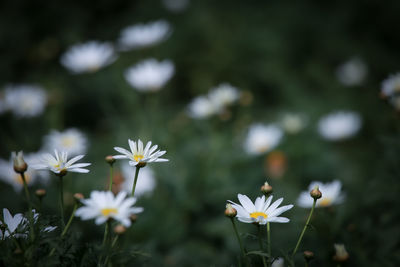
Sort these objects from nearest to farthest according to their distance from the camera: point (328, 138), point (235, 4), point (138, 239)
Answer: point (138, 239) < point (328, 138) < point (235, 4)

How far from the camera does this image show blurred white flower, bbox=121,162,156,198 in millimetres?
2275

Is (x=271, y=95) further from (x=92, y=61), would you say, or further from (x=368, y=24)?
(x=92, y=61)

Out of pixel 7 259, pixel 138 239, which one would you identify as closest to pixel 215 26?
pixel 138 239

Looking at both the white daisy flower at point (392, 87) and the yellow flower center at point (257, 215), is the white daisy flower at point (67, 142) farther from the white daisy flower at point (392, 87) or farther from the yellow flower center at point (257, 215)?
the white daisy flower at point (392, 87)

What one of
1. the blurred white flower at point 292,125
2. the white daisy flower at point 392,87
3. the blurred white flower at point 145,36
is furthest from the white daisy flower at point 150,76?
the white daisy flower at point 392,87

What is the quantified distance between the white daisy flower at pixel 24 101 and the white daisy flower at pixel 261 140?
5.62 feet

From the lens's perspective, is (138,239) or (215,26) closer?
(138,239)

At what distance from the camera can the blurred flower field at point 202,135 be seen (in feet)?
3.65

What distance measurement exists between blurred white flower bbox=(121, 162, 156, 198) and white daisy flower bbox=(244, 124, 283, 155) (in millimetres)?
745

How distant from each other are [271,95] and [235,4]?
1.66 m

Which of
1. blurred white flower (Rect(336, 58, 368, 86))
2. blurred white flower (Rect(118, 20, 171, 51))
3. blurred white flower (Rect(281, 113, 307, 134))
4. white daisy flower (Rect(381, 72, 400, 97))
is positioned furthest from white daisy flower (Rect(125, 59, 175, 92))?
blurred white flower (Rect(336, 58, 368, 86))

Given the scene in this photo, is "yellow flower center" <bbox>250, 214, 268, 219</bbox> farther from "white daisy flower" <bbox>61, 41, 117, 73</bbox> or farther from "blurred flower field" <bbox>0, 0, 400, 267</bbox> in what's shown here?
"white daisy flower" <bbox>61, 41, 117, 73</bbox>

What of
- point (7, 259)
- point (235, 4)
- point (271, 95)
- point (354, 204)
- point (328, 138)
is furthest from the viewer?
point (235, 4)

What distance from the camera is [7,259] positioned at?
939mm
